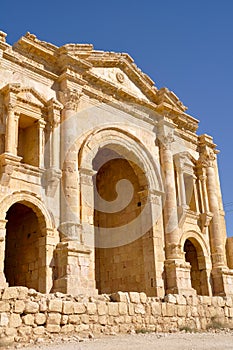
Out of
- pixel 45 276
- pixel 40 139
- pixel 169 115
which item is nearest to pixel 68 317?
pixel 45 276

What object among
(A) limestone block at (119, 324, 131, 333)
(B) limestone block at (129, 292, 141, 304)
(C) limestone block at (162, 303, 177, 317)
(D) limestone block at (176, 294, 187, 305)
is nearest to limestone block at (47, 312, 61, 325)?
(A) limestone block at (119, 324, 131, 333)

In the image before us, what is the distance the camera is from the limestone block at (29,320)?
350 inches

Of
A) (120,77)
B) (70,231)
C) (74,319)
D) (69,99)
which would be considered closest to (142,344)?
(74,319)

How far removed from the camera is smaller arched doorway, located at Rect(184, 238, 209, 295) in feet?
59.8

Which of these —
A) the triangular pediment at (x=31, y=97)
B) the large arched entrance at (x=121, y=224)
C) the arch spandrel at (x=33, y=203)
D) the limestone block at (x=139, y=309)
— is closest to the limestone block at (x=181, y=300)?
the limestone block at (x=139, y=309)

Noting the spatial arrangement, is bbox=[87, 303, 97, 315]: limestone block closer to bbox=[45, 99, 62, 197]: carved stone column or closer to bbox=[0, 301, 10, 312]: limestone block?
bbox=[0, 301, 10, 312]: limestone block

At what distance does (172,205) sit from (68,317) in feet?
27.7

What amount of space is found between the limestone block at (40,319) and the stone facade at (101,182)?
0.13 ft

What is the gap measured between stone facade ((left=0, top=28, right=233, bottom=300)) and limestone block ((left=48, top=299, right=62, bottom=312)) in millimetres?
47

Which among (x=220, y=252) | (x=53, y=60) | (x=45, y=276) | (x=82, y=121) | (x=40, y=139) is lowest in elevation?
(x=45, y=276)

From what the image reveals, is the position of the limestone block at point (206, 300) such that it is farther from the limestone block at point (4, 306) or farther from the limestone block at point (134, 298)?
the limestone block at point (4, 306)

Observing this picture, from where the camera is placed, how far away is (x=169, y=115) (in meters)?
19.2

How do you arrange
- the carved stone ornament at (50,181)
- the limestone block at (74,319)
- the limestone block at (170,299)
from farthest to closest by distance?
the carved stone ornament at (50,181)
the limestone block at (170,299)
the limestone block at (74,319)

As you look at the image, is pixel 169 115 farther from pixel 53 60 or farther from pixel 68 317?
pixel 68 317
